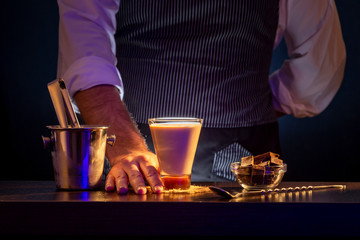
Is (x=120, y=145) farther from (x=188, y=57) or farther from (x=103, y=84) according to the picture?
(x=188, y=57)

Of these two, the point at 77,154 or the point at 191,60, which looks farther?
the point at 191,60

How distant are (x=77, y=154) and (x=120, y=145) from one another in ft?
0.79

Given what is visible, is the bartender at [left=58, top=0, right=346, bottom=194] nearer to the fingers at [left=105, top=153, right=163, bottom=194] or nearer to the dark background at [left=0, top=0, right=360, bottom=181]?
the fingers at [left=105, top=153, right=163, bottom=194]

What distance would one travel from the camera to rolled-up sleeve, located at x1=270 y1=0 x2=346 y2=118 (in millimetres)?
2209

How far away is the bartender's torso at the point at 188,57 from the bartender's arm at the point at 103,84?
120 millimetres

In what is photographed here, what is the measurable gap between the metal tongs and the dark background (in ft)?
6.24

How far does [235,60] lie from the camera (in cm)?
189

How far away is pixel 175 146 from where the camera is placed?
105 cm

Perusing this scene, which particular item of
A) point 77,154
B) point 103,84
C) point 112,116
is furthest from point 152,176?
point 103,84

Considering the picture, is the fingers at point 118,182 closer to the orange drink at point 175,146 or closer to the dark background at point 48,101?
the orange drink at point 175,146

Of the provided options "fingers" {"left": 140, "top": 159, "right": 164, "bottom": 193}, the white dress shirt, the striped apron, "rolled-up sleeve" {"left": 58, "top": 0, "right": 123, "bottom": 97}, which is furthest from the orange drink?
the white dress shirt
